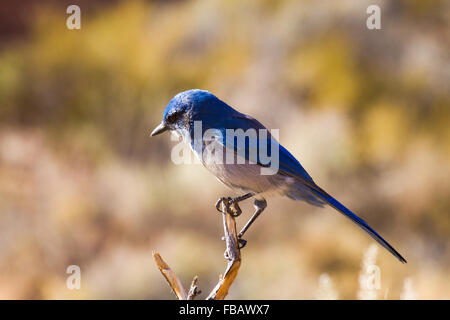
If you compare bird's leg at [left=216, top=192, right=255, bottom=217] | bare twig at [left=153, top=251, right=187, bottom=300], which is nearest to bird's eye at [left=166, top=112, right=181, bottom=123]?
bird's leg at [left=216, top=192, right=255, bottom=217]

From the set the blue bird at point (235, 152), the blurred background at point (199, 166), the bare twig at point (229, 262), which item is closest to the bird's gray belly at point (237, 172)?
the blue bird at point (235, 152)

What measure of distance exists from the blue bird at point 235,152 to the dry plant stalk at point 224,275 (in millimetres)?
188

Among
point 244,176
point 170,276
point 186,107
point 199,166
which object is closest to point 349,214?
point 244,176

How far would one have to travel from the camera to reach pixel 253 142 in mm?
3066

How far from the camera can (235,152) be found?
9.95 ft

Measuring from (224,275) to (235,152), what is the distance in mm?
713

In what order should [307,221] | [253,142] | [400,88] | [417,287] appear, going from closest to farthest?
[253,142]
[417,287]
[307,221]
[400,88]

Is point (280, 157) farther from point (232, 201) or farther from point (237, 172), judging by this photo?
→ point (232, 201)

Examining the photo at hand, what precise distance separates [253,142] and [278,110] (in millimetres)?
6074

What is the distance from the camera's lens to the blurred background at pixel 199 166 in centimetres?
762

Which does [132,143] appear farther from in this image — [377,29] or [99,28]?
[377,29]

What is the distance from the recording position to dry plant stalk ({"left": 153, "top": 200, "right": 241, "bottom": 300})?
2.67m

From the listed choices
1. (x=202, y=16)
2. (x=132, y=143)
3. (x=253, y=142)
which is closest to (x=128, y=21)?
(x=202, y=16)

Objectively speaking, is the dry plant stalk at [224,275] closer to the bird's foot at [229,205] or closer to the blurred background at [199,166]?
the bird's foot at [229,205]
